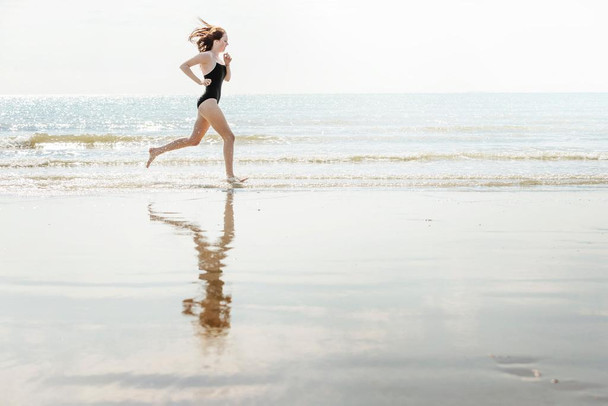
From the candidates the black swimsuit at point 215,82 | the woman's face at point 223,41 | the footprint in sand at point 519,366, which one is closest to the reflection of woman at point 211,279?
the footprint in sand at point 519,366

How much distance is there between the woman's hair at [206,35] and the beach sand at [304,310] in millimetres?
3560

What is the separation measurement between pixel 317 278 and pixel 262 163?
1075 cm

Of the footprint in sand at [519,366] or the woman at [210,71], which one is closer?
the footprint in sand at [519,366]

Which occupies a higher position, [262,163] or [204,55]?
[204,55]

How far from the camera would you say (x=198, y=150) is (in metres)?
19.8

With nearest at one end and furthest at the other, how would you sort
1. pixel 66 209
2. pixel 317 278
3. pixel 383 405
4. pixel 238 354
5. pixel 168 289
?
pixel 383 405, pixel 238 354, pixel 168 289, pixel 317 278, pixel 66 209

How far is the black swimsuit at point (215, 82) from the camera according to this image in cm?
967

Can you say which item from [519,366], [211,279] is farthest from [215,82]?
[519,366]

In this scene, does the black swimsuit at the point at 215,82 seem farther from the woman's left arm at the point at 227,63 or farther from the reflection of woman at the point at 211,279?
the reflection of woman at the point at 211,279

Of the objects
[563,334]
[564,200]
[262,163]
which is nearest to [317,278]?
[563,334]

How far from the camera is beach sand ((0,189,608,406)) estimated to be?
2.58 metres

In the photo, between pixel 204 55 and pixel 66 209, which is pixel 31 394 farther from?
pixel 204 55

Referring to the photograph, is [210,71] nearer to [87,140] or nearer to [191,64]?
[191,64]

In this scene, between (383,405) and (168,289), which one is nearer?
(383,405)
